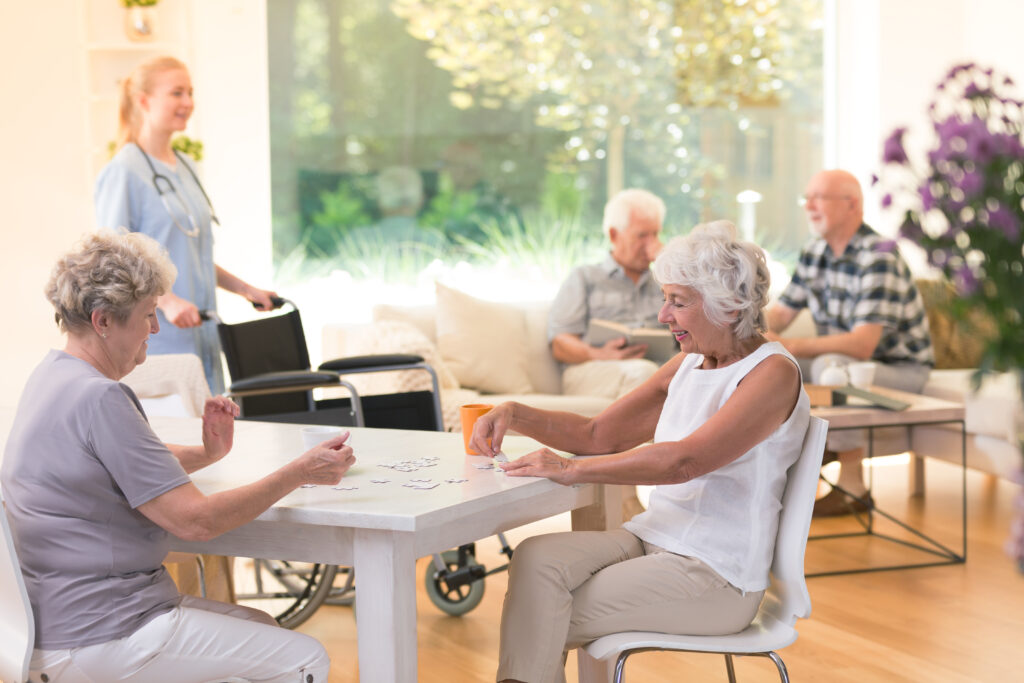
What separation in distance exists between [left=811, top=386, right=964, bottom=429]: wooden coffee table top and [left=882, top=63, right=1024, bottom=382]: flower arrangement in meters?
2.85

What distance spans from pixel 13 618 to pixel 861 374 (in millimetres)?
3127

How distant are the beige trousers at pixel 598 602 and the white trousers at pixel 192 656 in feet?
1.23

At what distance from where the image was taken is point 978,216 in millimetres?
802

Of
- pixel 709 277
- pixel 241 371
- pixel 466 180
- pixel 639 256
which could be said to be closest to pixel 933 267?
pixel 709 277

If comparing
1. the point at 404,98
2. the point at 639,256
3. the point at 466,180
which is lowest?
the point at 639,256

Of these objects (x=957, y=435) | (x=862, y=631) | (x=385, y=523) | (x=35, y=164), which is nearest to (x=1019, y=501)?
(x=385, y=523)

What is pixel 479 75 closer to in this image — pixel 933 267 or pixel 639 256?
pixel 639 256

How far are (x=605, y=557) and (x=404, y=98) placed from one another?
428 centimetres

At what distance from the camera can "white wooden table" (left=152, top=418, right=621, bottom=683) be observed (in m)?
1.59

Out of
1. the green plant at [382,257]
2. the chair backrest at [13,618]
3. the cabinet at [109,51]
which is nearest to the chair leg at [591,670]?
the chair backrest at [13,618]

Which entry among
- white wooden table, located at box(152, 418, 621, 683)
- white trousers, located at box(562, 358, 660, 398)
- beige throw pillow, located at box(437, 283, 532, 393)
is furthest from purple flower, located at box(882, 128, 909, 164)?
beige throw pillow, located at box(437, 283, 532, 393)

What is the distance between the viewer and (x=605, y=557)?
6.72 ft

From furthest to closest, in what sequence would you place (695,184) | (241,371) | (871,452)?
(695,184) < (871,452) < (241,371)

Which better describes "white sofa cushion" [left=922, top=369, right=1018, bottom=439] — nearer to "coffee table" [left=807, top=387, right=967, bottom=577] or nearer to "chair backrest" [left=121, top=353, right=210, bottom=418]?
"coffee table" [left=807, top=387, right=967, bottom=577]
